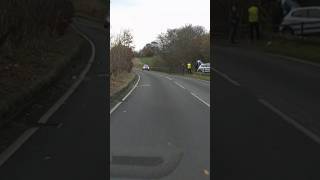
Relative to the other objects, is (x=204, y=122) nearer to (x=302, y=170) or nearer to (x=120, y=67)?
(x=302, y=170)

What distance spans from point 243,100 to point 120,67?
15.2 meters

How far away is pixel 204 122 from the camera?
47.4 ft

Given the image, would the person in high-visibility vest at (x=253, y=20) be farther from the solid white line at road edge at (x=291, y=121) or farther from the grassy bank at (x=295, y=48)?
the solid white line at road edge at (x=291, y=121)
